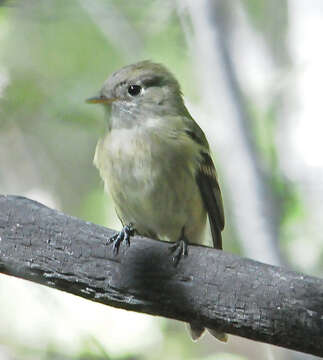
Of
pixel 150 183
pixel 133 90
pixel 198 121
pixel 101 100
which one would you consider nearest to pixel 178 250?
pixel 150 183

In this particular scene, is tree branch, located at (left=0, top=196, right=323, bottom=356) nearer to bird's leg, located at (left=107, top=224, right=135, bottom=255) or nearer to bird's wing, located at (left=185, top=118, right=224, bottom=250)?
bird's leg, located at (left=107, top=224, right=135, bottom=255)

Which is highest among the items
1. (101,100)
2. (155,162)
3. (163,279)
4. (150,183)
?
(101,100)

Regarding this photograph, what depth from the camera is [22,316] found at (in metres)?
5.02

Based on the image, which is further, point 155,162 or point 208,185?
point 208,185

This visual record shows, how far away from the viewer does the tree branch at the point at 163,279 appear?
117 inches

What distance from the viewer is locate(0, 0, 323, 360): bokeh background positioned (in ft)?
16.1

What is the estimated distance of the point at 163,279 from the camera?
10.4 ft

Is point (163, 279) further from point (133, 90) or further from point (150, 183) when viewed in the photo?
point (133, 90)

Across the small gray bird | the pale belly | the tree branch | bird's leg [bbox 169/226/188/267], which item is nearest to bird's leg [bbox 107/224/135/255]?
the tree branch

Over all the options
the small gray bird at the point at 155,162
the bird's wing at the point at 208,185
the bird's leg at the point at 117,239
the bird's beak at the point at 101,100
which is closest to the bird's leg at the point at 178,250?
the bird's leg at the point at 117,239

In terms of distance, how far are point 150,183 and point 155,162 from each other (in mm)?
120

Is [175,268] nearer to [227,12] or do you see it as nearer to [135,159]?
[135,159]

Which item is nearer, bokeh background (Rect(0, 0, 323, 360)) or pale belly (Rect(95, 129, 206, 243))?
pale belly (Rect(95, 129, 206, 243))

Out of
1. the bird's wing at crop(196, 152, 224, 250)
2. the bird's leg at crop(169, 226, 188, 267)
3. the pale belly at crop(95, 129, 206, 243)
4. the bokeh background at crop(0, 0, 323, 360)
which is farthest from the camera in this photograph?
the bokeh background at crop(0, 0, 323, 360)
